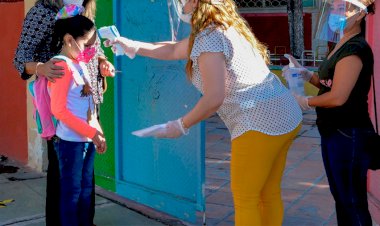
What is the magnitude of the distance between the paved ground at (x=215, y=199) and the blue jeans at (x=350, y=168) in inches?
50.0

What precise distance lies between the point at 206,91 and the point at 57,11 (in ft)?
4.44

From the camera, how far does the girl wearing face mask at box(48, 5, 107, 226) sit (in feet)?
10.6

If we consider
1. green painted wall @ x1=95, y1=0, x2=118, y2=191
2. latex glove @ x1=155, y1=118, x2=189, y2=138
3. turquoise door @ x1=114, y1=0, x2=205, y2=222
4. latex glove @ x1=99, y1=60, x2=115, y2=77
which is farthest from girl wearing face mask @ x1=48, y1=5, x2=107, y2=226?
green painted wall @ x1=95, y1=0, x2=118, y2=191

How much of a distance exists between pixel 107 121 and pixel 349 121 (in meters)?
2.40

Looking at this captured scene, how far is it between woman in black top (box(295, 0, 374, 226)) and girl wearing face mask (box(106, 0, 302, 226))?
24 centimetres

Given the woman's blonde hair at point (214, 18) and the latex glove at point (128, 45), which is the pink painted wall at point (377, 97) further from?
the latex glove at point (128, 45)

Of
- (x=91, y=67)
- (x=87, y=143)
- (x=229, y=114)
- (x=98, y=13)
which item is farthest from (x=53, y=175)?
(x=98, y=13)

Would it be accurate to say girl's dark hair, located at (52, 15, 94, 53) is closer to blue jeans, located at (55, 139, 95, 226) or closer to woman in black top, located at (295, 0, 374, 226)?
blue jeans, located at (55, 139, 95, 226)

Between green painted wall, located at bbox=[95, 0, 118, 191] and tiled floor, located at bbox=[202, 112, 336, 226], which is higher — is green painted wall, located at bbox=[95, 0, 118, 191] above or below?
above

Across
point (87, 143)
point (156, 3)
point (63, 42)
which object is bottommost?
point (87, 143)

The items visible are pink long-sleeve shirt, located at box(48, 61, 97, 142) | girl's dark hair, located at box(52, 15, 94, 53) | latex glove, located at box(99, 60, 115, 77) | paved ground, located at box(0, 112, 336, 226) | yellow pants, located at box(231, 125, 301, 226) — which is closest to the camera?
yellow pants, located at box(231, 125, 301, 226)

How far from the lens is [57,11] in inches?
138

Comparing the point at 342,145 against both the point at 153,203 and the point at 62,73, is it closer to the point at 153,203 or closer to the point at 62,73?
the point at 62,73

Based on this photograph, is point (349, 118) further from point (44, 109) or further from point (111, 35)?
point (44, 109)
